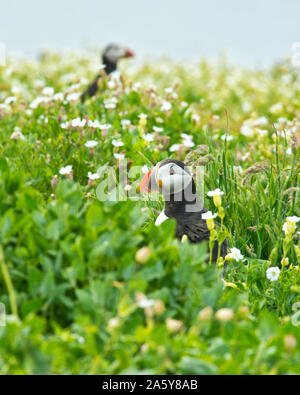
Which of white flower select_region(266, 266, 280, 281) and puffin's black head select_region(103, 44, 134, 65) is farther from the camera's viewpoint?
puffin's black head select_region(103, 44, 134, 65)

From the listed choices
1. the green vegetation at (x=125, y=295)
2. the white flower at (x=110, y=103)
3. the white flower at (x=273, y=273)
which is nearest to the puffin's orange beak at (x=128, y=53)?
the white flower at (x=110, y=103)

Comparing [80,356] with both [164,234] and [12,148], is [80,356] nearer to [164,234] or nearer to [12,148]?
[164,234]

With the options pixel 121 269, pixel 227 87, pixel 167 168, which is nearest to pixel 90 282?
pixel 121 269

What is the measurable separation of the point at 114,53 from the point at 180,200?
5.22 m

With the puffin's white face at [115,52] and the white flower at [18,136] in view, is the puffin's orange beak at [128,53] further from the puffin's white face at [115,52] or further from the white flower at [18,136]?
the white flower at [18,136]

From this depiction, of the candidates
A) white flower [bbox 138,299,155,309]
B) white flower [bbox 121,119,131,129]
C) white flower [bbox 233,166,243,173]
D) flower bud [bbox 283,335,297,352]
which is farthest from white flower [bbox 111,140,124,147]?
flower bud [bbox 283,335,297,352]

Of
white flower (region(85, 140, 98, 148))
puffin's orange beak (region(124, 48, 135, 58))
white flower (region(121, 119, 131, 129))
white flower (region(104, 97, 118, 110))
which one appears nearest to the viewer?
white flower (region(85, 140, 98, 148))

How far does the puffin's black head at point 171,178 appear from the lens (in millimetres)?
3510

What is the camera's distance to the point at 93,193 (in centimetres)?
416

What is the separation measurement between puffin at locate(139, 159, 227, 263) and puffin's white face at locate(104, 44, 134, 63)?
16.5 ft

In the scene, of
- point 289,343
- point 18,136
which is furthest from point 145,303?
point 18,136

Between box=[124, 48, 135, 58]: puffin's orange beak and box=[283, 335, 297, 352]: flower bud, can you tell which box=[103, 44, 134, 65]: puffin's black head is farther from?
box=[283, 335, 297, 352]: flower bud

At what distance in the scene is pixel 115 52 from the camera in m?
8.32

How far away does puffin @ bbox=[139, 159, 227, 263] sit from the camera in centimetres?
353
